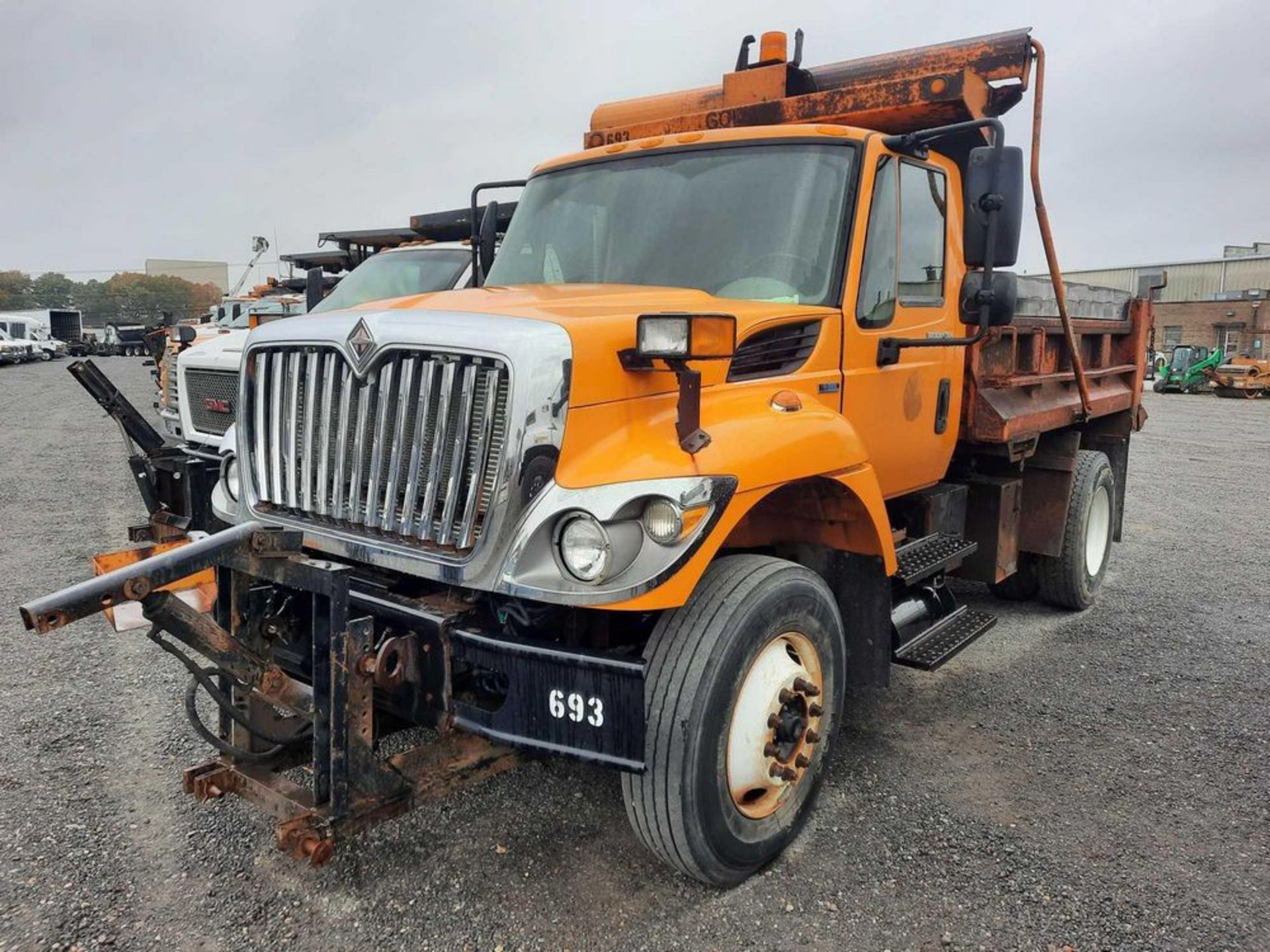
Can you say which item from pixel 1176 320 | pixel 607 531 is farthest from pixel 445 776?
pixel 1176 320

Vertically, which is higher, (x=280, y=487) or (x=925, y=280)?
(x=925, y=280)

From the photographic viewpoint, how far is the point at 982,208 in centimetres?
375

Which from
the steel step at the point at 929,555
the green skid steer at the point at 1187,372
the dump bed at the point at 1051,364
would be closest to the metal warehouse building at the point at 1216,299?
the green skid steer at the point at 1187,372

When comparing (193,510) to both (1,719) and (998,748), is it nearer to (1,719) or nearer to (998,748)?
(1,719)

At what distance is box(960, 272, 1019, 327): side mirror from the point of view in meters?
3.96

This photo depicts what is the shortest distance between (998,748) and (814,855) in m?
1.35

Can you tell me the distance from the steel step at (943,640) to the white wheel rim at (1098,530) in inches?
80.0

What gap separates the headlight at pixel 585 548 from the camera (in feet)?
8.71

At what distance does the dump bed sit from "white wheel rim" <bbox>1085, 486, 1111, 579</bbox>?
61cm

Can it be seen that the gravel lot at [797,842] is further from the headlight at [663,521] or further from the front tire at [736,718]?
the headlight at [663,521]

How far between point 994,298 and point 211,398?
20.7 ft

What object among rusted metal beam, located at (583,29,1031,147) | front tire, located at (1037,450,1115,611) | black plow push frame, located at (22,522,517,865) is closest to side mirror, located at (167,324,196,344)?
rusted metal beam, located at (583,29,1031,147)

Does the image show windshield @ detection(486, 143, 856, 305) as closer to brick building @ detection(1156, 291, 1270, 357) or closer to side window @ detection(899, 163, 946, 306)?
side window @ detection(899, 163, 946, 306)

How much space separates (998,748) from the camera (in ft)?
14.1
